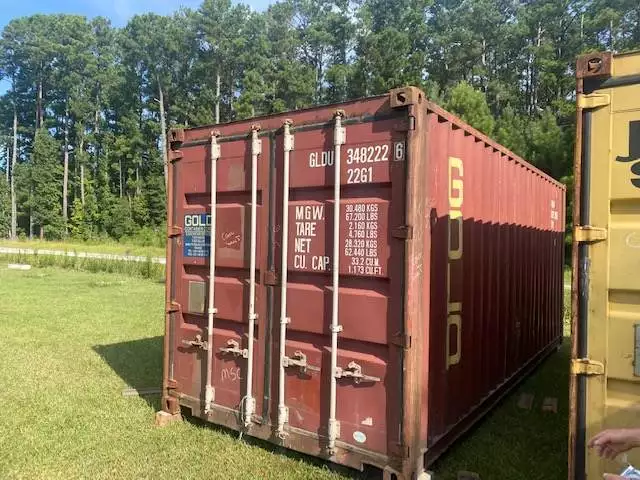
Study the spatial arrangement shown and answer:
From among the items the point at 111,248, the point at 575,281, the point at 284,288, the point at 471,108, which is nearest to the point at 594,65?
the point at 575,281

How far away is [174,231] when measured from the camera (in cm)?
538

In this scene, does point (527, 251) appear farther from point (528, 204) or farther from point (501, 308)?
point (501, 308)

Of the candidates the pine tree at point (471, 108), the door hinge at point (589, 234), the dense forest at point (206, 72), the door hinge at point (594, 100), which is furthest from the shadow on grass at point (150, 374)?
the dense forest at point (206, 72)

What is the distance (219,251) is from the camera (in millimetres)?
4977

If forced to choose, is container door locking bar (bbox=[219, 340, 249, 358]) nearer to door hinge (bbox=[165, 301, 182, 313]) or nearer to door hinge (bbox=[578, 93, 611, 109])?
door hinge (bbox=[165, 301, 182, 313])

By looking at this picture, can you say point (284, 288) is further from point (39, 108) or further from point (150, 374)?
point (39, 108)

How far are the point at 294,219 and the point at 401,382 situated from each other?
1528 mm

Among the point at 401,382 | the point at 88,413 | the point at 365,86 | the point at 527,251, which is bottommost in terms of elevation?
the point at 88,413

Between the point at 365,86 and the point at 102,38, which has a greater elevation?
the point at 102,38

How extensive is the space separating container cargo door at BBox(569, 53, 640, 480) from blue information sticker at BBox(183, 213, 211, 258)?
3198 millimetres

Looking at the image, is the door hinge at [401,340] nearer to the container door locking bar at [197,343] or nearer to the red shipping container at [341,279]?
the red shipping container at [341,279]

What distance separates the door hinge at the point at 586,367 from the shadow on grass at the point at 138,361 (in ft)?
14.3

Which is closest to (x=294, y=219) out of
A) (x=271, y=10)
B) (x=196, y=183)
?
(x=196, y=183)

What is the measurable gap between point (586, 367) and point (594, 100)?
1.47m
